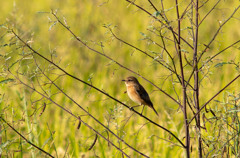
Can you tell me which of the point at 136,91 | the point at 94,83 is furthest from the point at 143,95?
the point at 94,83

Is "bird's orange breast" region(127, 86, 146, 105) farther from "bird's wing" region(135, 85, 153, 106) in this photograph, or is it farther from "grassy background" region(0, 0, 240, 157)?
"grassy background" region(0, 0, 240, 157)

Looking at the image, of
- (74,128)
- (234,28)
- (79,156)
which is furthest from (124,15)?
(79,156)

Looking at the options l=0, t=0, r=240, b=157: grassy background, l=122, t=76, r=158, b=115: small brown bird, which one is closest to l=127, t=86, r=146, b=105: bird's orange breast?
l=122, t=76, r=158, b=115: small brown bird

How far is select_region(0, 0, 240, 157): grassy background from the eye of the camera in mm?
4984

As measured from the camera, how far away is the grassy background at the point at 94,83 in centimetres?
498

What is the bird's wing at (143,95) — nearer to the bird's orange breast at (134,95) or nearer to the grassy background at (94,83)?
the bird's orange breast at (134,95)

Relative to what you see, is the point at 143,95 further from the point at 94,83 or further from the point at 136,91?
the point at 94,83

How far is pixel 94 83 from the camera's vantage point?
7035mm

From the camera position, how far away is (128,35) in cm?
954

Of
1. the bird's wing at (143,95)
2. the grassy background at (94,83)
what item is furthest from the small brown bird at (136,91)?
the grassy background at (94,83)

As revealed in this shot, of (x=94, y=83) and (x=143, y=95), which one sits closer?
(x=143, y=95)

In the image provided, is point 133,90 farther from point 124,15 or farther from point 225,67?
point 124,15

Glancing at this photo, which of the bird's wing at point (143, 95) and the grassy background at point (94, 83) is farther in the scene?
the bird's wing at point (143, 95)

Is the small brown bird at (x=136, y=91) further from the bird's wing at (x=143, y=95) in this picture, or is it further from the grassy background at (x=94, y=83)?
the grassy background at (x=94, y=83)
